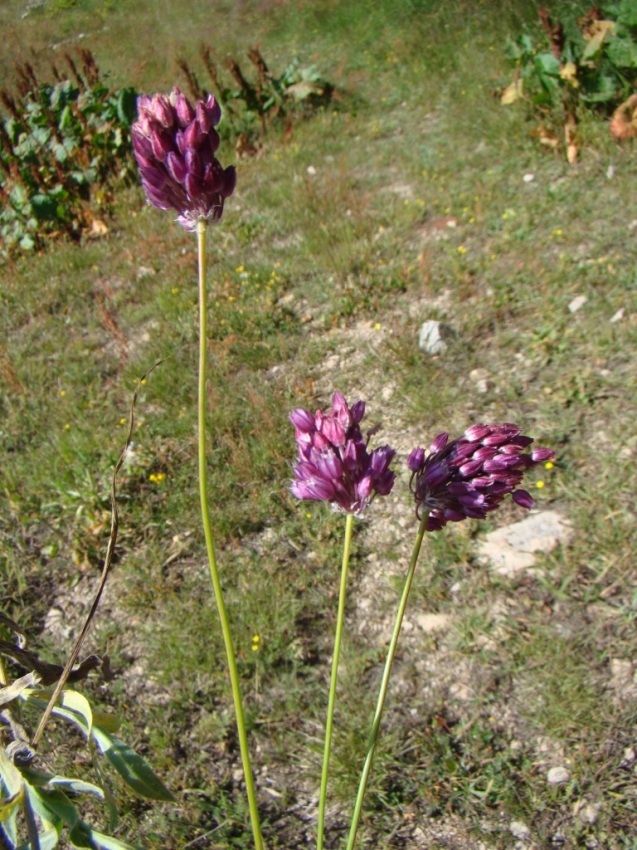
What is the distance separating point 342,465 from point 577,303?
10.1ft

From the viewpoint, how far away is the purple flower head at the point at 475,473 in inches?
44.0

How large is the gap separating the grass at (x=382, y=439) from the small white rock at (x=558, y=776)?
0.03 metres

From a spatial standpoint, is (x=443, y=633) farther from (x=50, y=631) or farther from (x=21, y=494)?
(x=21, y=494)

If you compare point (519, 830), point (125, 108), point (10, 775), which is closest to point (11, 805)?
point (10, 775)

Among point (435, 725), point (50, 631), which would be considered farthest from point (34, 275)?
point (435, 725)

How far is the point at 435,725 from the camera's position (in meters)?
2.39

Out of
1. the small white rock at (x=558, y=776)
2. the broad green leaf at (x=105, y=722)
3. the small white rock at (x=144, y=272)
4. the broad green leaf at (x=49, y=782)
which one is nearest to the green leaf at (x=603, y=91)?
the small white rock at (x=144, y=272)

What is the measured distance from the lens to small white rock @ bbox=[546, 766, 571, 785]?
2.21 metres

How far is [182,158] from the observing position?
1.11 m

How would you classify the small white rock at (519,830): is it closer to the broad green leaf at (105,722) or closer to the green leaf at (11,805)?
the broad green leaf at (105,722)

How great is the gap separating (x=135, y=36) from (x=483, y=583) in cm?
769

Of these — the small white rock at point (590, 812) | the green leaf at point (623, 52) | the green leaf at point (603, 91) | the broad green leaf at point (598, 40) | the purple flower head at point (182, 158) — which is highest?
the purple flower head at point (182, 158)

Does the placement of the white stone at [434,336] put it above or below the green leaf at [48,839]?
below

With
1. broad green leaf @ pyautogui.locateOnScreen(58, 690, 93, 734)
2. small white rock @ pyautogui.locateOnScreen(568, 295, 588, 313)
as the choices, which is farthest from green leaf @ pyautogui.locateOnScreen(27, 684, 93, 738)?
small white rock @ pyautogui.locateOnScreen(568, 295, 588, 313)
